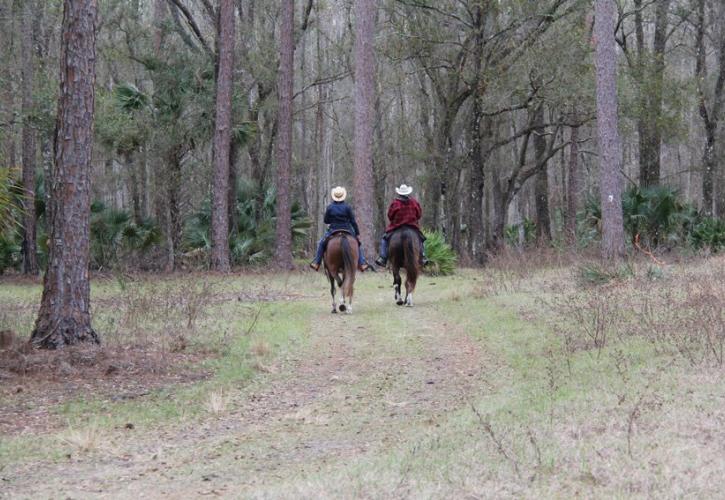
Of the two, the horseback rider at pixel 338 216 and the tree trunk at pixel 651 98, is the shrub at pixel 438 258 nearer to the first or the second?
the horseback rider at pixel 338 216

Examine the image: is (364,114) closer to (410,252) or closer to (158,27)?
(410,252)

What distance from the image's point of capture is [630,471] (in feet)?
18.5

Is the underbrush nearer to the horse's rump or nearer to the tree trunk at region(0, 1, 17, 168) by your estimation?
the horse's rump

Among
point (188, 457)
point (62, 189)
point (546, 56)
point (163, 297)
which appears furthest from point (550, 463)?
point (546, 56)

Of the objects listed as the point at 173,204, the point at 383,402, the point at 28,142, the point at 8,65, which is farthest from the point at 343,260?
the point at 8,65

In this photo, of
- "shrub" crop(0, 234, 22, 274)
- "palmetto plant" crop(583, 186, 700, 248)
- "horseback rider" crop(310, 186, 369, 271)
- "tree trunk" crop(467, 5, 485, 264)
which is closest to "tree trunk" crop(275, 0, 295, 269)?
"tree trunk" crop(467, 5, 485, 264)

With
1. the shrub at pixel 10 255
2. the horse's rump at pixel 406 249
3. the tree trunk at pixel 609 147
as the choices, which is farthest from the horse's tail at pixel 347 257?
the shrub at pixel 10 255

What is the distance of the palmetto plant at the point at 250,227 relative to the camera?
29.9m

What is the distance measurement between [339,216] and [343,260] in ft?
2.65

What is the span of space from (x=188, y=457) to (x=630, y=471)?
3527 millimetres

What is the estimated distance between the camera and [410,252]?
55.0 ft

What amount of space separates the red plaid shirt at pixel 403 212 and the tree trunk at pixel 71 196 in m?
7.08

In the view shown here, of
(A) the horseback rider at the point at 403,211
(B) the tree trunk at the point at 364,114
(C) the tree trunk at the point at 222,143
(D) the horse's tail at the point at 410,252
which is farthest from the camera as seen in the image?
(B) the tree trunk at the point at 364,114

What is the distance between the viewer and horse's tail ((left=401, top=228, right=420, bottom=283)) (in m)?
16.8
